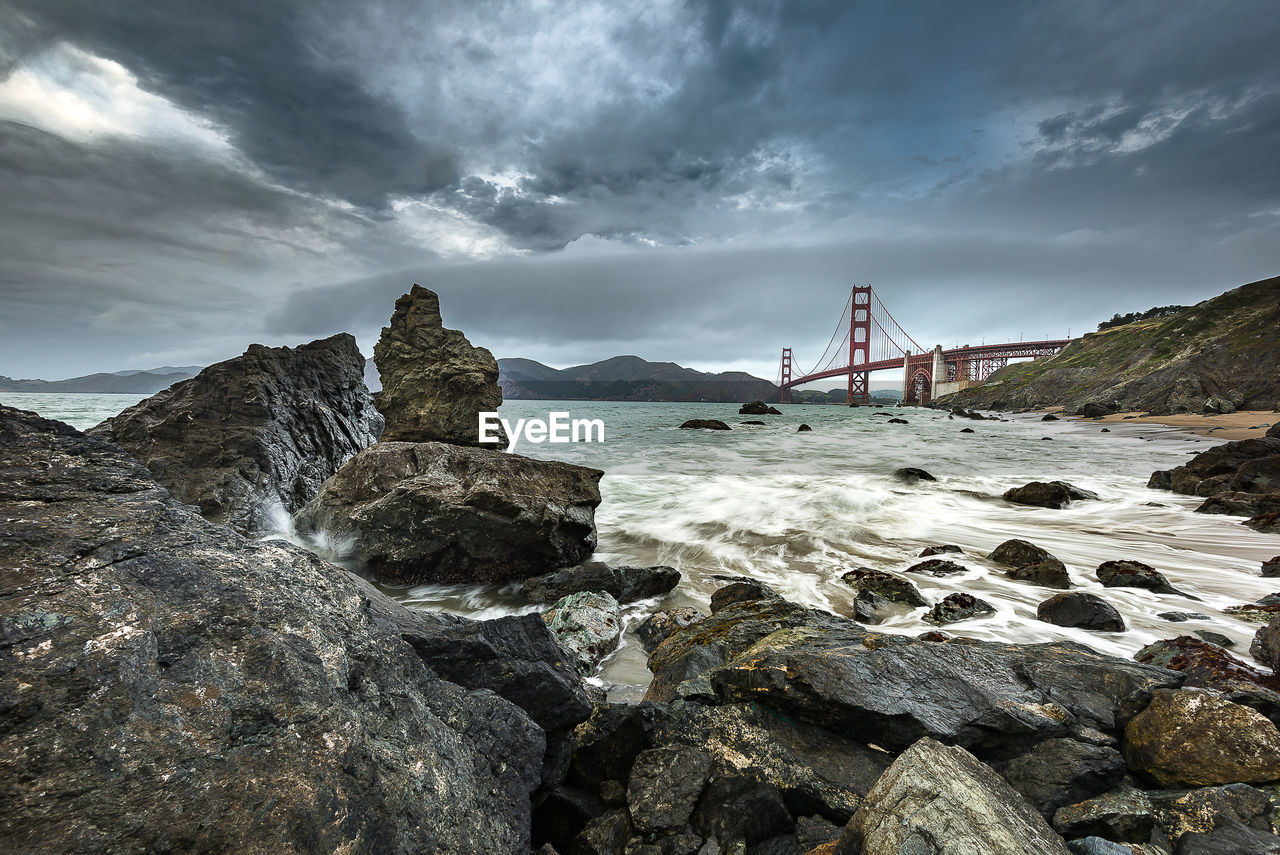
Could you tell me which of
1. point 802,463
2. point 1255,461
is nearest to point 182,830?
point 1255,461

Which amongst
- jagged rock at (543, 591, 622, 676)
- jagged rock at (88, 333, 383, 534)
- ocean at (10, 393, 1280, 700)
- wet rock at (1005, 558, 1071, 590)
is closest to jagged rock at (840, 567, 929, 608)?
ocean at (10, 393, 1280, 700)

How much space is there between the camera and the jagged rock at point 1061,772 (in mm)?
2258

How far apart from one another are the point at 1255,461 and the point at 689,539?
428 inches

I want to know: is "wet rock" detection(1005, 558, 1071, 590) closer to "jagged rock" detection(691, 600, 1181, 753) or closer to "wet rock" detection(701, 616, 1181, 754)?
"jagged rock" detection(691, 600, 1181, 753)

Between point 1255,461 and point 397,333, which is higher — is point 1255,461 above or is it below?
below

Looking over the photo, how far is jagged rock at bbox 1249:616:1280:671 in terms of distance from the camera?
3.63 m

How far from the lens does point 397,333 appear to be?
64.8 feet

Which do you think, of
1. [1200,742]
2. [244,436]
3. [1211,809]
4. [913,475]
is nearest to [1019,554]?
[1200,742]

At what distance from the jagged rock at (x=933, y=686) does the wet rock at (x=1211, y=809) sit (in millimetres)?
436

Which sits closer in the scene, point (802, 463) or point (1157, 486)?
point (1157, 486)

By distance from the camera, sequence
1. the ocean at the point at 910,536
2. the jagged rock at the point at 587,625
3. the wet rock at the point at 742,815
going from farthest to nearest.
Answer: the ocean at the point at 910,536
the jagged rock at the point at 587,625
the wet rock at the point at 742,815

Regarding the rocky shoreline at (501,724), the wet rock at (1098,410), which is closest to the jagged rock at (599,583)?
the rocky shoreline at (501,724)

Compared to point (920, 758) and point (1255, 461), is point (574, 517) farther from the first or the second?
point (1255, 461)

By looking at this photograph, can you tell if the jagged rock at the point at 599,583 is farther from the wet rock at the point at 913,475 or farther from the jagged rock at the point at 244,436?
the wet rock at the point at 913,475
